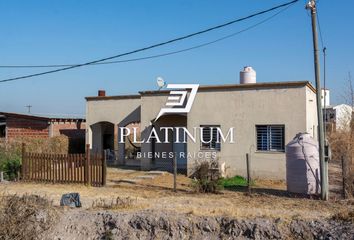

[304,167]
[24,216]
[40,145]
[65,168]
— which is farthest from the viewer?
[40,145]

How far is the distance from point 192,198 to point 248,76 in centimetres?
→ 842

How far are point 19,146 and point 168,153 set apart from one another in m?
6.88

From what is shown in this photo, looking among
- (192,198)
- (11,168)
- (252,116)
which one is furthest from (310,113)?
(11,168)

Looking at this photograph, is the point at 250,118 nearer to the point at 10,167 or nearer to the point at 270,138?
the point at 270,138

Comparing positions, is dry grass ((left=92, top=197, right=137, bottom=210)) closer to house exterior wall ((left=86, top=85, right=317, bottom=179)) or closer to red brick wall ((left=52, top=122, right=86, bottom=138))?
house exterior wall ((left=86, top=85, right=317, bottom=179))

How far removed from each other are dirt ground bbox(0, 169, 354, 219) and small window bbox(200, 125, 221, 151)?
1.68 meters

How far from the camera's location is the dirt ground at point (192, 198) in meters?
10.4

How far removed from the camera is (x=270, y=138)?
17406mm

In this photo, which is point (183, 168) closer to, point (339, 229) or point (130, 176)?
point (130, 176)

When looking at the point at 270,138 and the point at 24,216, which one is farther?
the point at 270,138

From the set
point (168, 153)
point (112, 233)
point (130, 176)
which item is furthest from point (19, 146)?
point (112, 233)

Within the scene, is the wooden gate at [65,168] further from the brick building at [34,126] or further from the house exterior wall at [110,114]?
the brick building at [34,126]

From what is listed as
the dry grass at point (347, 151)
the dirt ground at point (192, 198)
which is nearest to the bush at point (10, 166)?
the dirt ground at point (192, 198)

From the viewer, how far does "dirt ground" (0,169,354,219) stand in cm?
Result: 1044
